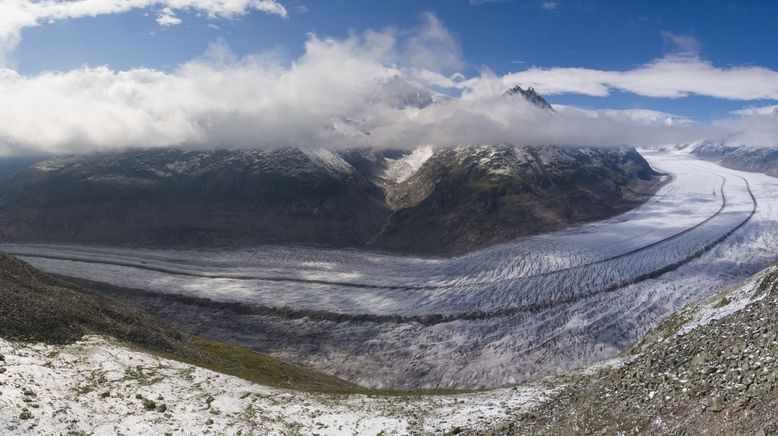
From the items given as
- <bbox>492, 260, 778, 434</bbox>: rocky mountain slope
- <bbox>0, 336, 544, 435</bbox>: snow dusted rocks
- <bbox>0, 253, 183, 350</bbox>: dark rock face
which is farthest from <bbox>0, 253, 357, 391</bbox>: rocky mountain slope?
<bbox>492, 260, 778, 434</bbox>: rocky mountain slope

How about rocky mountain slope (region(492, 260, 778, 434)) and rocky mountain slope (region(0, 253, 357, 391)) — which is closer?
rocky mountain slope (region(492, 260, 778, 434))

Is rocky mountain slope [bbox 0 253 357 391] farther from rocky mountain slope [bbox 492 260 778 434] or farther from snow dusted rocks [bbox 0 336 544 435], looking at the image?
rocky mountain slope [bbox 492 260 778 434]

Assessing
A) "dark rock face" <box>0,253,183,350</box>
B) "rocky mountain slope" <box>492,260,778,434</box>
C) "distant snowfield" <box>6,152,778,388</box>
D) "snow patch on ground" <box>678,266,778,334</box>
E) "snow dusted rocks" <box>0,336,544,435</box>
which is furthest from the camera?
"distant snowfield" <box>6,152,778,388</box>

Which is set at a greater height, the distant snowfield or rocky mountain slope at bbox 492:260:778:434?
rocky mountain slope at bbox 492:260:778:434

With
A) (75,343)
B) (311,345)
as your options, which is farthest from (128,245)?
(75,343)

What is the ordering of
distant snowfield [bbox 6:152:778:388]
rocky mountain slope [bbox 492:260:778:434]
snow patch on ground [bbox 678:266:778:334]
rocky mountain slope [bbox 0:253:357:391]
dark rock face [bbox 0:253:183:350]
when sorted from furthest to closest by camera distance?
distant snowfield [bbox 6:152:778:388] < rocky mountain slope [bbox 0:253:357:391] < dark rock face [bbox 0:253:183:350] < snow patch on ground [bbox 678:266:778:334] < rocky mountain slope [bbox 492:260:778:434]

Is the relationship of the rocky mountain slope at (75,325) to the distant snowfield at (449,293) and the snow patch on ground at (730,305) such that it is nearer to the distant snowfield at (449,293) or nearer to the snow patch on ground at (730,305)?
the distant snowfield at (449,293)
